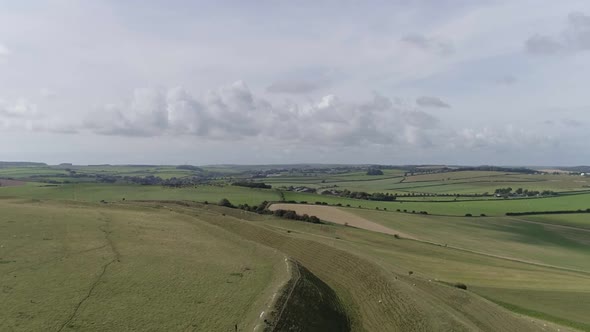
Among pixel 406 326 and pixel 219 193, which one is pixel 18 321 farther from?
pixel 219 193

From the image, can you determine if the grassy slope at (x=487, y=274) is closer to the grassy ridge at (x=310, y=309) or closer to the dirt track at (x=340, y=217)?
the grassy ridge at (x=310, y=309)

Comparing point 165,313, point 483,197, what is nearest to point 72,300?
point 165,313

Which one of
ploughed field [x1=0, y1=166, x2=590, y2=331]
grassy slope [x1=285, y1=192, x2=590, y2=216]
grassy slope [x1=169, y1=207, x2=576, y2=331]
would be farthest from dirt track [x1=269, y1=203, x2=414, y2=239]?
grassy slope [x1=169, y1=207, x2=576, y2=331]

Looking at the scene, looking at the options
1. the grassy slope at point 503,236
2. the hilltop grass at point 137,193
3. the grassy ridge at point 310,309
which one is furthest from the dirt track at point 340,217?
the grassy ridge at point 310,309

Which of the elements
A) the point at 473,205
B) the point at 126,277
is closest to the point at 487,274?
the point at 126,277

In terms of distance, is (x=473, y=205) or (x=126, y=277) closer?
(x=126, y=277)

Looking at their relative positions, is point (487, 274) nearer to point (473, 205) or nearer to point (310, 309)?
point (310, 309)

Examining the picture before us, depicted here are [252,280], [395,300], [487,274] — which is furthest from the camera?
[487,274]
